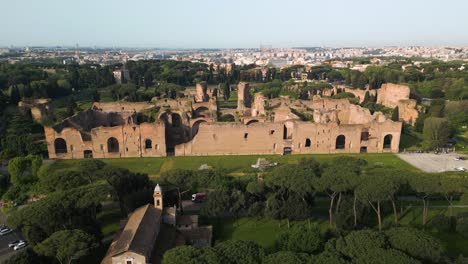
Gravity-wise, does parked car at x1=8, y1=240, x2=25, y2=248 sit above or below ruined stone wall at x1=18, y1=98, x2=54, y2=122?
below

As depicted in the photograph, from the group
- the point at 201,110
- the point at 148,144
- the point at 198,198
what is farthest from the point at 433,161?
the point at 201,110

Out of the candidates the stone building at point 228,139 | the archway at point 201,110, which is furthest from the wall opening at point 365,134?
the archway at point 201,110

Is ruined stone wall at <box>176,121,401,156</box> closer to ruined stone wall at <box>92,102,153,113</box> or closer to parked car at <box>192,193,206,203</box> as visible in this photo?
parked car at <box>192,193,206,203</box>

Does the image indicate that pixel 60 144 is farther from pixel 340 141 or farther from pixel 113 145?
pixel 340 141

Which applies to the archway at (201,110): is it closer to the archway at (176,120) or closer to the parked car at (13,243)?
the archway at (176,120)

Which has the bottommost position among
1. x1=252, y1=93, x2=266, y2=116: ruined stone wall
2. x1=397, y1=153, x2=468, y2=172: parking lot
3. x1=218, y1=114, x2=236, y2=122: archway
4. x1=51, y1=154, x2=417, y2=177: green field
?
x1=51, y1=154, x2=417, y2=177: green field

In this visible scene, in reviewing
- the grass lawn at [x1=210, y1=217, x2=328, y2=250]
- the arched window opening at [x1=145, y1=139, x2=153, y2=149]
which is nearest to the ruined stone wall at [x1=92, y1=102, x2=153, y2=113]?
the arched window opening at [x1=145, y1=139, x2=153, y2=149]

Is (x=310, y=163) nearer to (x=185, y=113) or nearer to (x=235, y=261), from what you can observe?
(x=235, y=261)
